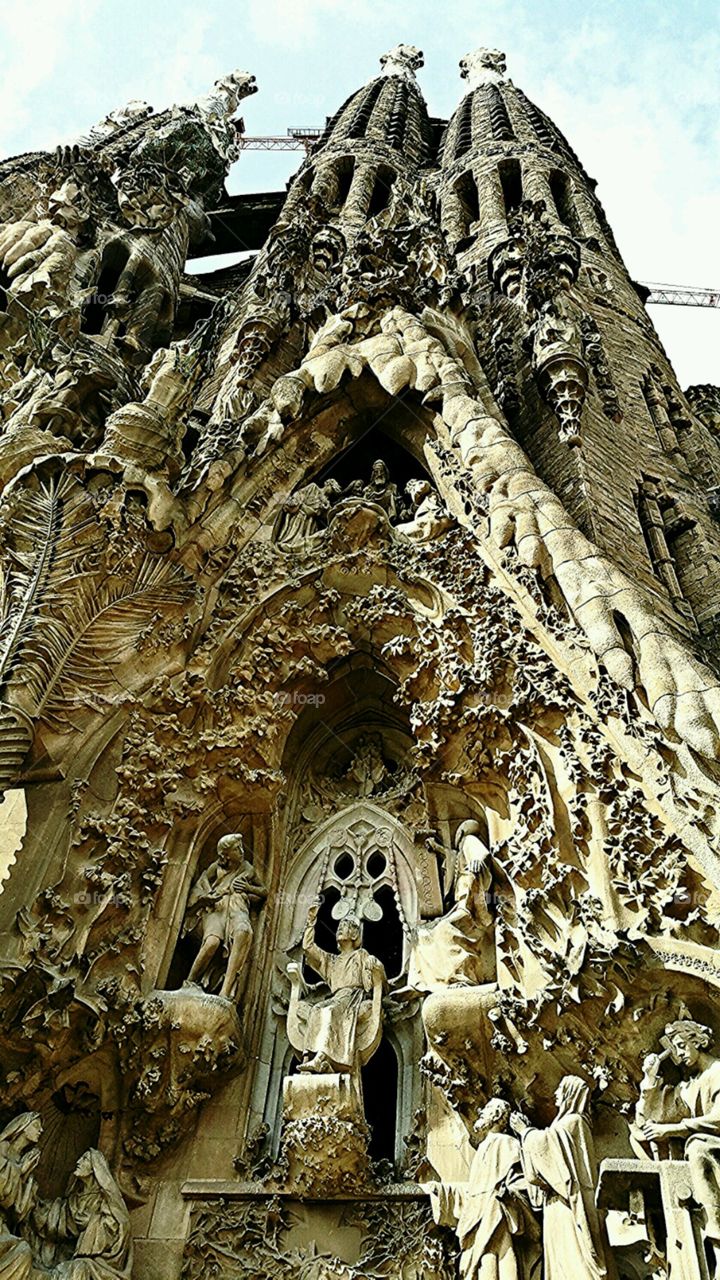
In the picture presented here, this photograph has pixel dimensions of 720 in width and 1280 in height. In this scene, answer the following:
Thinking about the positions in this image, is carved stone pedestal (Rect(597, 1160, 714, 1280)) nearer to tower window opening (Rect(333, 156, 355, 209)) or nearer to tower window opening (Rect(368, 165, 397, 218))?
tower window opening (Rect(368, 165, 397, 218))

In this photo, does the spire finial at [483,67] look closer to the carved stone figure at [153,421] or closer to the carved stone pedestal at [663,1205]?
the carved stone figure at [153,421]

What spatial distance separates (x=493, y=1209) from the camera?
4.70 m

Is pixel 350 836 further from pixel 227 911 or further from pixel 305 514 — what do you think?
pixel 305 514

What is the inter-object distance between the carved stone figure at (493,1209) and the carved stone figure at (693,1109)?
25.8 inches

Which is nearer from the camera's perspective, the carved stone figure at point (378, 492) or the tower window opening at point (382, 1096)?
the tower window opening at point (382, 1096)

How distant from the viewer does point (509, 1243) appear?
4.61m

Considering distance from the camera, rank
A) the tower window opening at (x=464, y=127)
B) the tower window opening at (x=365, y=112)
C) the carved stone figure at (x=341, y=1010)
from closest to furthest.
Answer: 1. the carved stone figure at (x=341, y=1010)
2. the tower window opening at (x=464, y=127)
3. the tower window opening at (x=365, y=112)

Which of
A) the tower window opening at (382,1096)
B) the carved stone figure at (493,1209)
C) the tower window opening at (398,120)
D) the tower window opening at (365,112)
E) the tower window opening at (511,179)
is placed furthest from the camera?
the tower window opening at (365,112)

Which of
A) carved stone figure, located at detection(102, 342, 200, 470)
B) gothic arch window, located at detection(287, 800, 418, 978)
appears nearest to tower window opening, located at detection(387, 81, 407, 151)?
carved stone figure, located at detection(102, 342, 200, 470)

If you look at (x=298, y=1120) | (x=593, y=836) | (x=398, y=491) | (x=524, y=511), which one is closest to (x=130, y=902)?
(x=298, y=1120)

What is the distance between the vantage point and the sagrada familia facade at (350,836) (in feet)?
15.9

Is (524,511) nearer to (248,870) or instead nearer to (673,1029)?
(248,870)

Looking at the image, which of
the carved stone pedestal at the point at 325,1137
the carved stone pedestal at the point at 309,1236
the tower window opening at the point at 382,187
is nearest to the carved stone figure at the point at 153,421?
the carved stone pedestal at the point at 325,1137

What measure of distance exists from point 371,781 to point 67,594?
241cm
